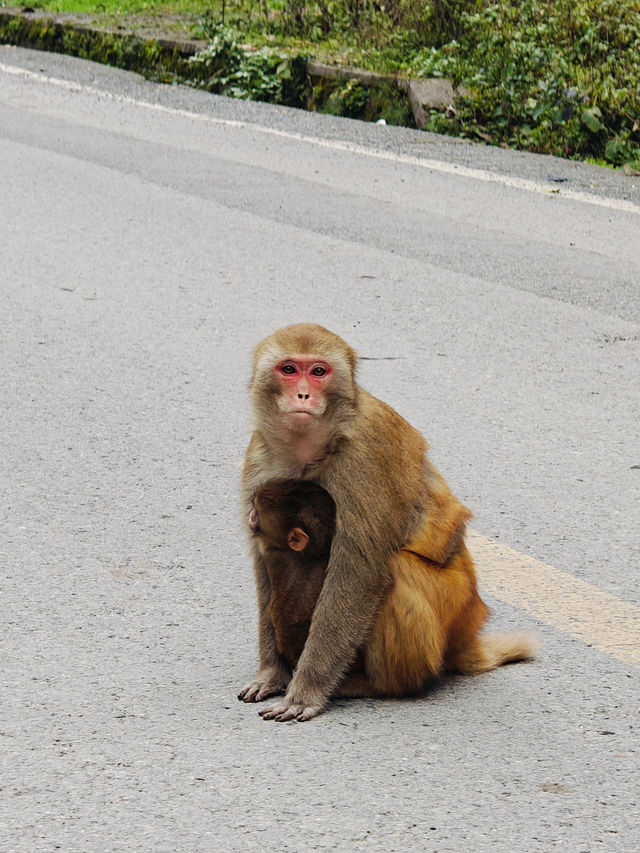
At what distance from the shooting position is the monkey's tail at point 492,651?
3268mm

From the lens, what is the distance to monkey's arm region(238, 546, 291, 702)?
3.16 meters

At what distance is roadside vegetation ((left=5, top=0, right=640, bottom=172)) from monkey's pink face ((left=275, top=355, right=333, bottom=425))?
791cm

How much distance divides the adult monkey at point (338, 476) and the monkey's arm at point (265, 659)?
3.9 inches

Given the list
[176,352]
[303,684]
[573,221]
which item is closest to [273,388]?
[303,684]

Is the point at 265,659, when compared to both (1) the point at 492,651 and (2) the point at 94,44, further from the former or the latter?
(2) the point at 94,44

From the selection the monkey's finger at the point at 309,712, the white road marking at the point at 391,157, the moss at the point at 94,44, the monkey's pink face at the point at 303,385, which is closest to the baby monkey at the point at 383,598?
the monkey's finger at the point at 309,712

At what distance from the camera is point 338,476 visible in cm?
294

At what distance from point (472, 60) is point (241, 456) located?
859cm

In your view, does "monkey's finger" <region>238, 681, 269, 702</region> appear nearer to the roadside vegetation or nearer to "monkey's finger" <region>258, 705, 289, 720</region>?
"monkey's finger" <region>258, 705, 289, 720</region>

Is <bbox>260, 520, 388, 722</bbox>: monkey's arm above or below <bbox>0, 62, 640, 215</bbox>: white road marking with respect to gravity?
below

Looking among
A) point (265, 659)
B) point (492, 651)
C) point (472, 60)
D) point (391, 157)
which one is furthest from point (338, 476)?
point (472, 60)

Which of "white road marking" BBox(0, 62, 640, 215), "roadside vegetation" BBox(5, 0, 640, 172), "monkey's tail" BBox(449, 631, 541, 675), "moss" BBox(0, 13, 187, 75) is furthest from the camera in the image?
"moss" BBox(0, 13, 187, 75)

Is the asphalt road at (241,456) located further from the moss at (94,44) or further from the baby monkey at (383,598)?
the moss at (94,44)

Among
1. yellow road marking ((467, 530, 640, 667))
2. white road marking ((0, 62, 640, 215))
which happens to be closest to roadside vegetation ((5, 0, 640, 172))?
white road marking ((0, 62, 640, 215))
